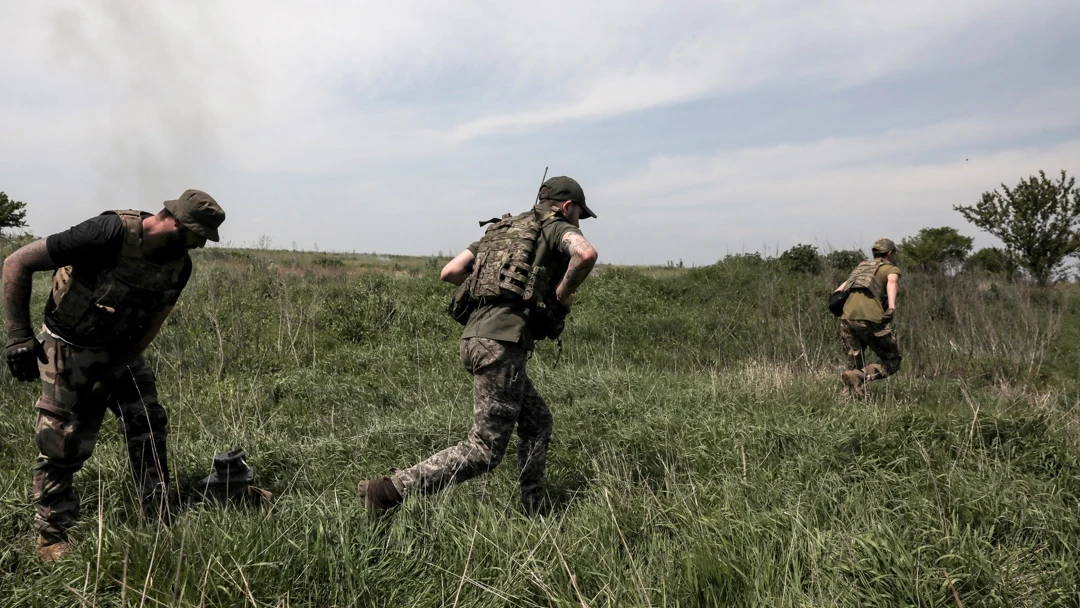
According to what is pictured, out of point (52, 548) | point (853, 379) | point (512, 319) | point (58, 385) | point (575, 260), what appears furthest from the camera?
point (853, 379)

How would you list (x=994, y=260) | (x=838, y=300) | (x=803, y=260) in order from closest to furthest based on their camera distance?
(x=838, y=300), (x=803, y=260), (x=994, y=260)

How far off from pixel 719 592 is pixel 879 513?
115 cm

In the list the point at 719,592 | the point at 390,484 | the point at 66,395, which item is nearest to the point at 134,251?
the point at 66,395

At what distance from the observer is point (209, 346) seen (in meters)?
7.32

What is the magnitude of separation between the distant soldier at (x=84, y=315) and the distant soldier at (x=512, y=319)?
127 centimetres

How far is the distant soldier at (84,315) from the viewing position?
8.97 ft

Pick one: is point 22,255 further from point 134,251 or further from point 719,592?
point 719,592

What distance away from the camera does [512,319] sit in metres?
3.20

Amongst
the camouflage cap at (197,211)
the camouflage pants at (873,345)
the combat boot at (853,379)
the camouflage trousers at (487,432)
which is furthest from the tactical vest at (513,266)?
the camouflage pants at (873,345)

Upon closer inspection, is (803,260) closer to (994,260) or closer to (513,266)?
(994,260)

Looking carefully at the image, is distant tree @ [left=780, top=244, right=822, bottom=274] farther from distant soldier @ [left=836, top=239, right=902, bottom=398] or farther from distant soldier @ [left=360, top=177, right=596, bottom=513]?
distant soldier @ [left=360, top=177, right=596, bottom=513]

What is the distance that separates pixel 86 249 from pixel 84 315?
1.06 feet

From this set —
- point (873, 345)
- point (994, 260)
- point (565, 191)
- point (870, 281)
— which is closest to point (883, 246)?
point (870, 281)

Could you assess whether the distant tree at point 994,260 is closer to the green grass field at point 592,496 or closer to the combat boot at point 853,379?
the green grass field at point 592,496
